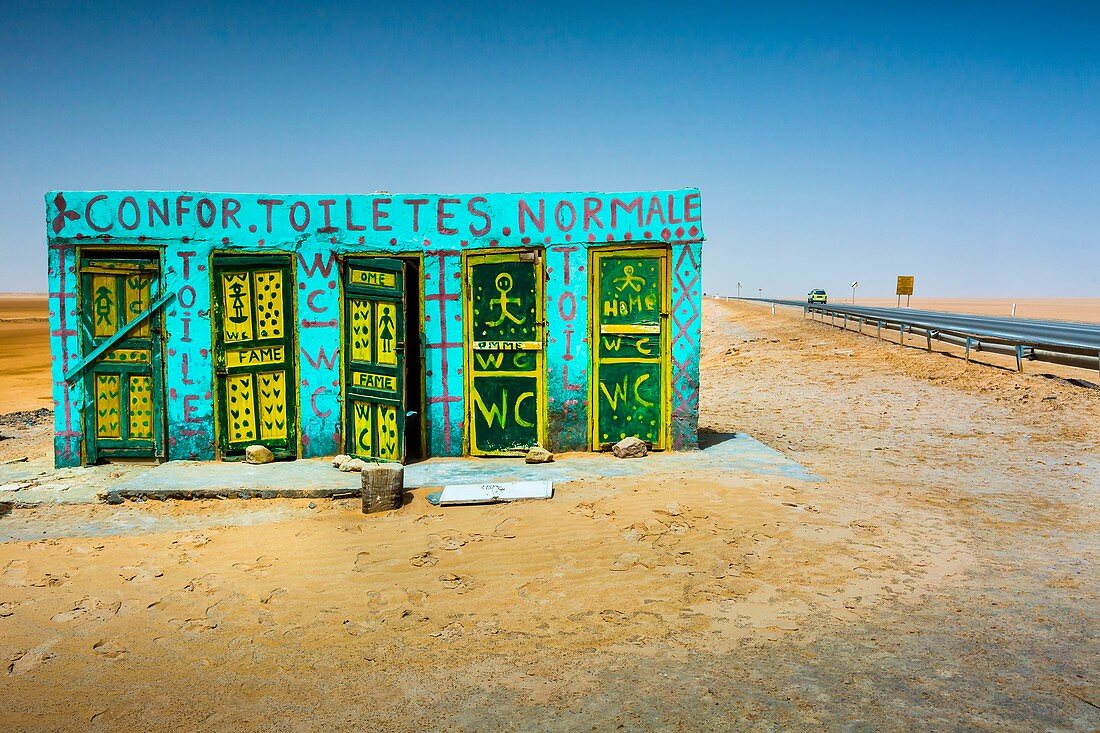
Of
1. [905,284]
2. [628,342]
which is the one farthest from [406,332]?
[905,284]

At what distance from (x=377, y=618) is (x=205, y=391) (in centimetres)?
436

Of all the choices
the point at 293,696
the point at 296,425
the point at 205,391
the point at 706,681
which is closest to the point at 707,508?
the point at 706,681

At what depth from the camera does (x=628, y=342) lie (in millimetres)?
7906

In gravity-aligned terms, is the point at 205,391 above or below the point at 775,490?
above

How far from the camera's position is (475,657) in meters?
3.86

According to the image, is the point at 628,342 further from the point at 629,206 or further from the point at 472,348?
the point at 472,348

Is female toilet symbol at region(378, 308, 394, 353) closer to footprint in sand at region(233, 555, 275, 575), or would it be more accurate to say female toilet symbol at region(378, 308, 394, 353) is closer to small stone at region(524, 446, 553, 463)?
small stone at region(524, 446, 553, 463)

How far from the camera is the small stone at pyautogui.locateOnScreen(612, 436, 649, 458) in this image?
7781mm

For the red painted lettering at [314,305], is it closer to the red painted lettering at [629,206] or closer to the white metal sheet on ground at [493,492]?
the white metal sheet on ground at [493,492]

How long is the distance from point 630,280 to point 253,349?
13.3ft

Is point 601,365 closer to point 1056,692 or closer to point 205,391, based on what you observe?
point 205,391

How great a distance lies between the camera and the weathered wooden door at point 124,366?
7.53 meters

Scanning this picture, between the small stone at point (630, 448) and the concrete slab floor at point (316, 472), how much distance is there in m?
0.10

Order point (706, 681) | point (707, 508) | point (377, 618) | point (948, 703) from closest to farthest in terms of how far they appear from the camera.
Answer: point (948, 703) → point (706, 681) → point (377, 618) → point (707, 508)
